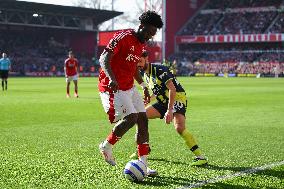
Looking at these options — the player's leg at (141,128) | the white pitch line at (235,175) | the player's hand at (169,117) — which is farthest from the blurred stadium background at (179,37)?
the player's leg at (141,128)

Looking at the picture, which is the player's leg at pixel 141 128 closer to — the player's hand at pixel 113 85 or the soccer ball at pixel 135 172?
the soccer ball at pixel 135 172

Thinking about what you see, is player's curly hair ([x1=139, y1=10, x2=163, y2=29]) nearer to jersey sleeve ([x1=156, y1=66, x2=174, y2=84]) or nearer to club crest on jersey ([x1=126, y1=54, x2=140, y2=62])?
club crest on jersey ([x1=126, y1=54, x2=140, y2=62])

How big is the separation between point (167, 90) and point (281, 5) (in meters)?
64.9

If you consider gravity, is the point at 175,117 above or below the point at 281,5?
below

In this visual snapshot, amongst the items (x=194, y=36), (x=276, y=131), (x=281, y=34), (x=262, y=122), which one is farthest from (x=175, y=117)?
(x=194, y=36)

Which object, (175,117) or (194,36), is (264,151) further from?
(194,36)

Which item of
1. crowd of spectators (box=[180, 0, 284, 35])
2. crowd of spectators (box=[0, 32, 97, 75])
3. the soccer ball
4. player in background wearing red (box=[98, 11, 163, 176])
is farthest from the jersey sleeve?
crowd of spectators (box=[180, 0, 284, 35])

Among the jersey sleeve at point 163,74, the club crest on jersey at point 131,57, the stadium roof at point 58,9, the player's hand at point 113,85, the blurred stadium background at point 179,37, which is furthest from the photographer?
the blurred stadium background at point 179,37

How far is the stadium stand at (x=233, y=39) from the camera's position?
207ft

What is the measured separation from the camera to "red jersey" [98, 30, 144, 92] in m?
5.97

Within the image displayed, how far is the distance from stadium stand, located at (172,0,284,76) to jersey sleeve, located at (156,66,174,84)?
5332cm

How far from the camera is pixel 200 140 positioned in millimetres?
9266

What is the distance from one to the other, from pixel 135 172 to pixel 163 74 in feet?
5.57

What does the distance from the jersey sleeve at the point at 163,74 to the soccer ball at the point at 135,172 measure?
1.44 metres
